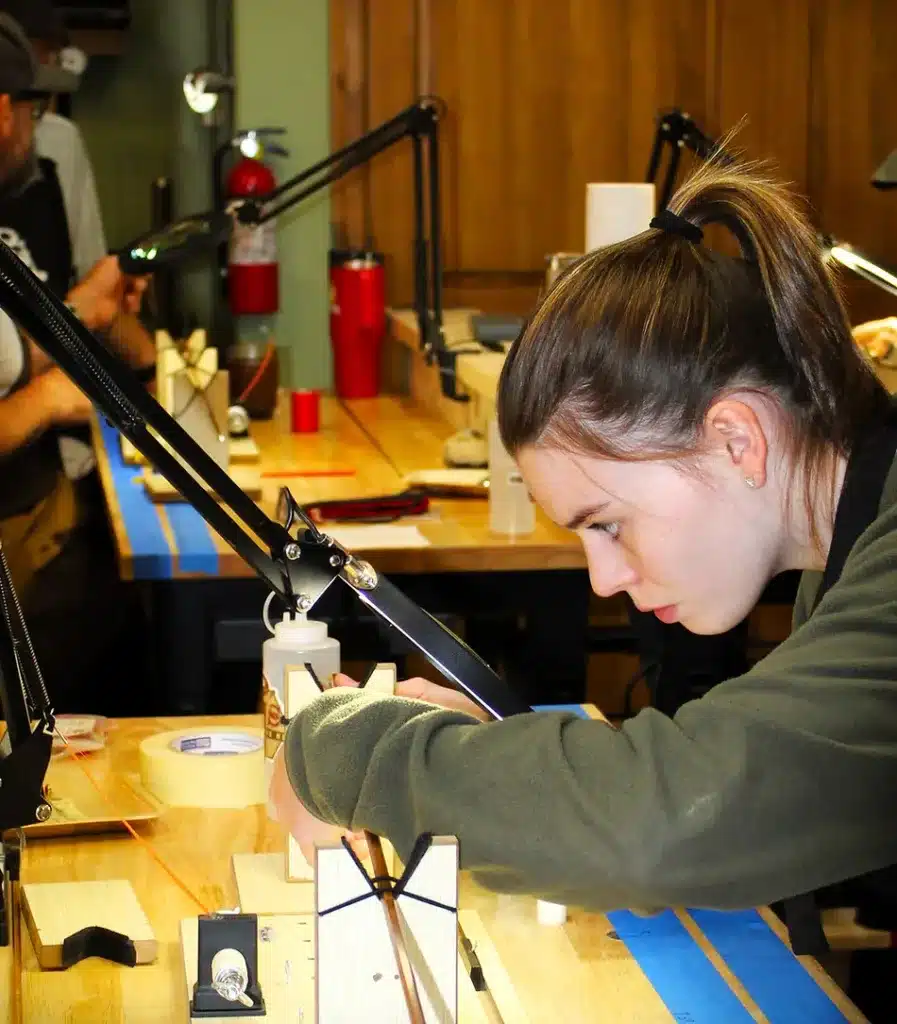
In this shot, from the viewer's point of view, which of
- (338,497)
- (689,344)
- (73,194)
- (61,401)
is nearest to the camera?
(689,344)

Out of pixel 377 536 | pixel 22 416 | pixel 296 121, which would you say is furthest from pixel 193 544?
pixel 296 121

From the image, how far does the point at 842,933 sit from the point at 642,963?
66 centimetres

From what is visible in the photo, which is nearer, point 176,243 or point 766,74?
point 176,243

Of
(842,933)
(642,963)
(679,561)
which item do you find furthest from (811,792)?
(842,933)

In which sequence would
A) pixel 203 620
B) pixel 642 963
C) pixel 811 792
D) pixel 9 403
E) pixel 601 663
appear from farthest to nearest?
pixel 601 663 < pixel 9 403 < pixel 203 620 < pixel 642 963 < pixel 811 792

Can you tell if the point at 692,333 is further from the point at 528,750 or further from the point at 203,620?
the point at 203,620

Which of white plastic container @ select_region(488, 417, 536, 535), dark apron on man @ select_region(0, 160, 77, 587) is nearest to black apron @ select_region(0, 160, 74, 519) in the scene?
dark apron on man @ select_region(0, 160, 77, 587)

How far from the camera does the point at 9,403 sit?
126 inches

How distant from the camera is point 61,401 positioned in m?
3.25

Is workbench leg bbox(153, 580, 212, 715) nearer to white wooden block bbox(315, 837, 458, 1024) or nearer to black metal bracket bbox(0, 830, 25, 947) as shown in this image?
black metal bracket bbox(0, 830, 25, 947)

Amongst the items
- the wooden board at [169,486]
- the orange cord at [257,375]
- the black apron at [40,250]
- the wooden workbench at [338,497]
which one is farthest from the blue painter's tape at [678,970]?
the orange cord at [257,375]

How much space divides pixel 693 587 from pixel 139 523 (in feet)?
5.97

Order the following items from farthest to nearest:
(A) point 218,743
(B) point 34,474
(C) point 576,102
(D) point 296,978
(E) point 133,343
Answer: (C) point 576,102 → (E) point 133,343 → (B) point 34,474 → (A) point 218,743 → (D) point 296,978

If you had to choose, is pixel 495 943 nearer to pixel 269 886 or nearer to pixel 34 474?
pixel 269 886
